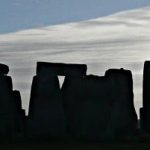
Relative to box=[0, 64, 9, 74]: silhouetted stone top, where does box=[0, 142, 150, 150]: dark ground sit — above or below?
below

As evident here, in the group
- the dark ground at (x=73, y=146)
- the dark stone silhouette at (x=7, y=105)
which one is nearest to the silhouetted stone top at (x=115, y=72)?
the dark ground at (x=73, y=146)

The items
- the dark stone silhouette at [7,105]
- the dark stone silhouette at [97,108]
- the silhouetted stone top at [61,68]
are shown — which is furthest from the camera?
the silhouetted stone top at [61,68]

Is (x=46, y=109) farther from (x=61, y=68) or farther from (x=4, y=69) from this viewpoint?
(x=4, y=69)

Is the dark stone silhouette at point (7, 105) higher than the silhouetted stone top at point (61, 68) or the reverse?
the reverse

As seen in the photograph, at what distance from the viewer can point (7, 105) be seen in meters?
24.8

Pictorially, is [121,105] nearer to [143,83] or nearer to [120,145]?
[143,83]

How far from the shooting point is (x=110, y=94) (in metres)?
25.2

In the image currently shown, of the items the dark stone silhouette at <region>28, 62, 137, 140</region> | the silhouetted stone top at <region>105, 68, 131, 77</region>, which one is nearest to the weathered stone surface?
the dark stone silhouette at <region>28, 62, 137, 140</region>

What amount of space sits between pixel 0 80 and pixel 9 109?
3.82ft

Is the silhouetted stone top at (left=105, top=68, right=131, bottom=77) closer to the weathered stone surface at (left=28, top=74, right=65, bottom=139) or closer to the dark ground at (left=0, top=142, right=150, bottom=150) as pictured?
the weathered stone surface at (left=28, top=74, right=65, bottom=139)

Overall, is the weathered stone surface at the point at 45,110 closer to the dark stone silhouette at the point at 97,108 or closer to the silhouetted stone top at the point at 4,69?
the dark stone silhouette at the point at 97,108

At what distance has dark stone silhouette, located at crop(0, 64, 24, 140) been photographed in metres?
24.9

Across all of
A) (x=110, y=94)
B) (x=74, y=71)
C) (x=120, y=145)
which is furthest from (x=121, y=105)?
(x=120, y=145)

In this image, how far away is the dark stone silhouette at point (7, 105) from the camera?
2489 centimetres
